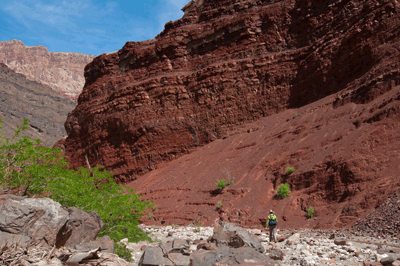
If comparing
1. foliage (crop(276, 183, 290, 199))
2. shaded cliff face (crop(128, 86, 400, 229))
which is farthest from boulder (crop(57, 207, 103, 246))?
foliage (crop(276, 183, 290, 199))

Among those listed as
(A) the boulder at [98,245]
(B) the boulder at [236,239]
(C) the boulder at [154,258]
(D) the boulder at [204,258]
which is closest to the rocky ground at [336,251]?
(B) the boulder at [236,239]

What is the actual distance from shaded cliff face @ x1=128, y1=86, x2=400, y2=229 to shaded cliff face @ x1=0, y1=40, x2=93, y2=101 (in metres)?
127

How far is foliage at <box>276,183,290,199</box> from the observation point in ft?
49.6

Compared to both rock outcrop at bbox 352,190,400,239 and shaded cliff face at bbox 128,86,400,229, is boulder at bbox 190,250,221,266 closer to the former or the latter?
rock outcrop at bbox 352,190,400,239

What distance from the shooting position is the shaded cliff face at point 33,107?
71125 millimetres

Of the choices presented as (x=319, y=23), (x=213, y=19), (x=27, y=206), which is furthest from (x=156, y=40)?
(x=27, y=206)

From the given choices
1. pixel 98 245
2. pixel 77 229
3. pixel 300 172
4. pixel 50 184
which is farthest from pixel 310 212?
pixel 50 184

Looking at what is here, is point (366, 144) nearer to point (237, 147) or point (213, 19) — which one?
point (237, 147)

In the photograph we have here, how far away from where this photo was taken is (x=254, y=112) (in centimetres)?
2752

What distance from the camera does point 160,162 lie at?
98.3 ft

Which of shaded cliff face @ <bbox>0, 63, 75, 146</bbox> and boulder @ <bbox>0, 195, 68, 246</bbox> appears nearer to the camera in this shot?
boulder @ <bbox>0, 195, 68, 246</bbox>

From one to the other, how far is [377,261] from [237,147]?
1718 centimetres

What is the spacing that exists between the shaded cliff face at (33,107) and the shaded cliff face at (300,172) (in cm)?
5143

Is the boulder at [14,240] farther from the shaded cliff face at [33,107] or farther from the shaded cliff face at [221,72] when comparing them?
the shaded cliff face at [33,107]
